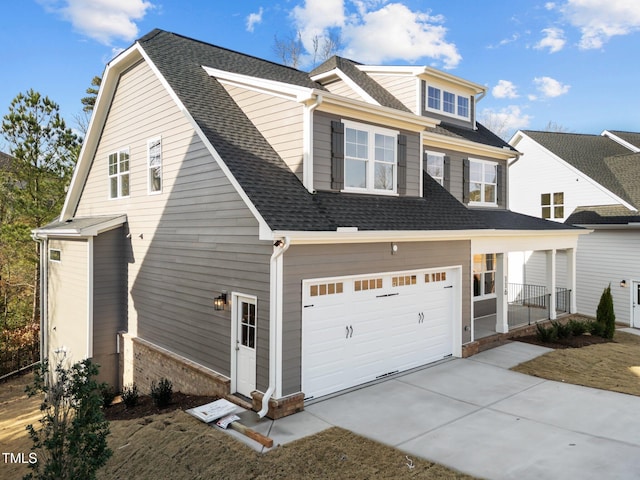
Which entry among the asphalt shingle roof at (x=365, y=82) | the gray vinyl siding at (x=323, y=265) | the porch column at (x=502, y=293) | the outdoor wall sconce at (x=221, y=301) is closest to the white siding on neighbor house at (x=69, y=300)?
the outdoor wall sconce at (x=221, y=301)

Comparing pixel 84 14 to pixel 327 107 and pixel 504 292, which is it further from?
pixel 504 292

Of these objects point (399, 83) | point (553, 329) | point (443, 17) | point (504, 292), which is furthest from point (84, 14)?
point (553, 329)

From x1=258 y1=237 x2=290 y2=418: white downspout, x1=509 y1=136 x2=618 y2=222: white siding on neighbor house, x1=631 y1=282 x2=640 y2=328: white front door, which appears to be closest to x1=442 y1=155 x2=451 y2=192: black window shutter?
x1=258 y1=237 x2=290 y2=418: white downspout

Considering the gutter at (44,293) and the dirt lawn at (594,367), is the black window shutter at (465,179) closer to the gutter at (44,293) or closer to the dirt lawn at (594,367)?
the dirt lawn at (594,367)

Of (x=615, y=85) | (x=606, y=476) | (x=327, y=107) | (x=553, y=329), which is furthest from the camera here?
(x=615, y=85)

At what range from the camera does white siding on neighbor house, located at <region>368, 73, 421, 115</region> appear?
14.4 m

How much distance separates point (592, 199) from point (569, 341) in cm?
920

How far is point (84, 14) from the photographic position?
20094 millimetres

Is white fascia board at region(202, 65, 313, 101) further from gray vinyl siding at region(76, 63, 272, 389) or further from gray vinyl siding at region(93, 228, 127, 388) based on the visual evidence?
gray vinyl siding at region(93, 228, 127, 388)

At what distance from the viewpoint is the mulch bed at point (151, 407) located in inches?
338

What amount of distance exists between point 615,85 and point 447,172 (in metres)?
31.2

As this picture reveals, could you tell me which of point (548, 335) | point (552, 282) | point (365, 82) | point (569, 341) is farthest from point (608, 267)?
point (365, 82)

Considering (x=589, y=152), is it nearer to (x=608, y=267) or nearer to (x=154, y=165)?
(x=608, y=267)

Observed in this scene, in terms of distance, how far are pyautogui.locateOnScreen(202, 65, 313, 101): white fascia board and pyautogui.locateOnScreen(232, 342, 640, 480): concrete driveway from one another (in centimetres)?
606
